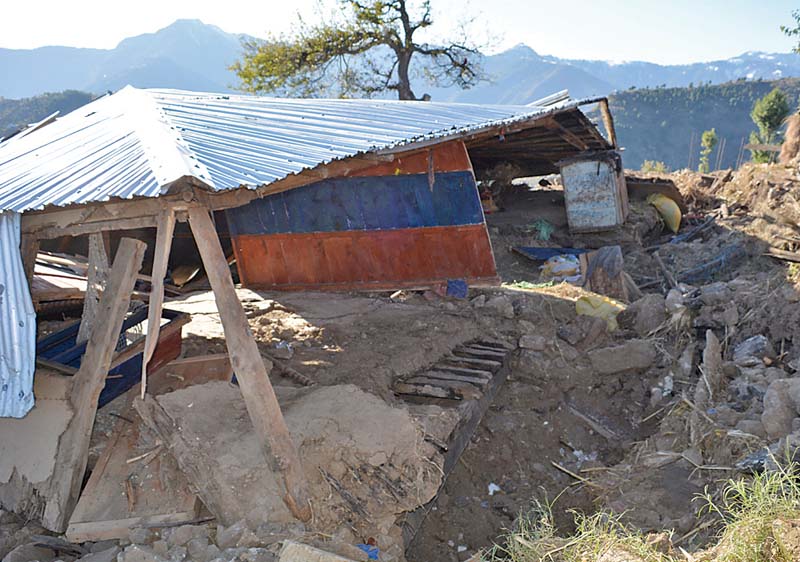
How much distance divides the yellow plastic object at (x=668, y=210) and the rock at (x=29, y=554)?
516 inches

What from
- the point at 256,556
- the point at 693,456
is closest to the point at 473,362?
the point at 693,456

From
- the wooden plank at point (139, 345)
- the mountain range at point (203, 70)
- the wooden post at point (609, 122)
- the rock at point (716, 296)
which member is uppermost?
the mountain range at point (203, 70)

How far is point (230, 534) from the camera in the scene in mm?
3455

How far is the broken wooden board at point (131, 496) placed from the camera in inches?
147

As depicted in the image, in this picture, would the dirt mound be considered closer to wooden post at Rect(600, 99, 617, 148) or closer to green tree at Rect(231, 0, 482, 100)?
wooden post at Rect(600, 99, 617, 148)

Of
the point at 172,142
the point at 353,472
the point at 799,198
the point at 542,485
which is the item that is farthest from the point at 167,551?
the point at 799,198

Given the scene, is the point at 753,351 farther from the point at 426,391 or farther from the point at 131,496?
the point at 131,496

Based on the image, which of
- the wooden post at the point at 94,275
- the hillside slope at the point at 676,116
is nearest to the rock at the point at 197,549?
the wooden post at the point at 94,275

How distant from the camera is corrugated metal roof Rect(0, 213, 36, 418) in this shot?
3.63 metres

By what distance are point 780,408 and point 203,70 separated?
101891 mm

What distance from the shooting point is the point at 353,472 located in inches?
159

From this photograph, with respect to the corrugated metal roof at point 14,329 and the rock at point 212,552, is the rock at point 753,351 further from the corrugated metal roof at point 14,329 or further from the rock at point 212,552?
the corrugated metal roof at point 14,329

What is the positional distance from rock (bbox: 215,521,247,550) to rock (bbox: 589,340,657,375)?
4428mm

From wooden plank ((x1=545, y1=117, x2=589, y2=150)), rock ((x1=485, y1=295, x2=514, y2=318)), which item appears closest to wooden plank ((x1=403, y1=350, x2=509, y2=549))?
rock ((x1=485, y1=295, x2=514, y2=318))
